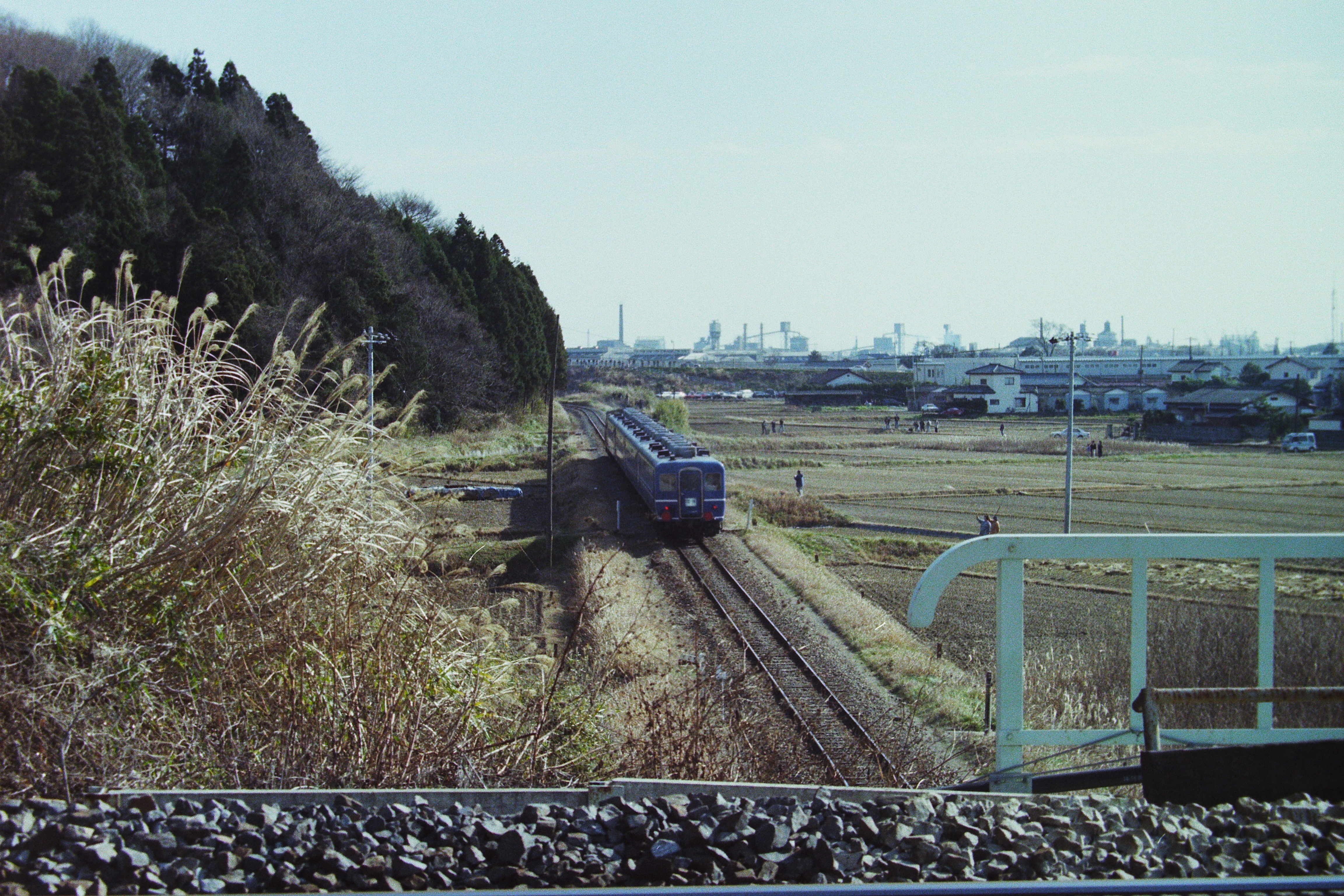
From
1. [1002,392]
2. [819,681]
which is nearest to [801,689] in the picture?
[819,681]

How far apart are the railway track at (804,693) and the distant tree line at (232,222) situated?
176 inches

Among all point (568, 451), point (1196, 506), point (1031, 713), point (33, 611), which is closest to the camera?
point (33, 611)

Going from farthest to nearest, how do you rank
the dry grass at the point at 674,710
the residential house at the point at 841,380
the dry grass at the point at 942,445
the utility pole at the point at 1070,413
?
the residential house at the point at 841,380, the dry grass at the point at 942,445, the utility pole at the point at 1070,413, the dry grass at the point at 674,710

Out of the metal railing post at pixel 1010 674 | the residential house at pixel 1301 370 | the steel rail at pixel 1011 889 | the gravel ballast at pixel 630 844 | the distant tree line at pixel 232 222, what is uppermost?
the distant tree line at pixel 232 222

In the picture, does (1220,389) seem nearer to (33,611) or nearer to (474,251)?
(474,251)

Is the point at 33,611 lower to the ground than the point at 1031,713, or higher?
higher

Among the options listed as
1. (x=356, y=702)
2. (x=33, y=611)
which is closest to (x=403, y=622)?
(x=356, y=702)

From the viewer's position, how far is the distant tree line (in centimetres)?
2111

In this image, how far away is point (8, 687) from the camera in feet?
12.1

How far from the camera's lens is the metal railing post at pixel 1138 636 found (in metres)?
3.57

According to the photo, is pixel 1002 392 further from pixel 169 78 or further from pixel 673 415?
pixel 169 78

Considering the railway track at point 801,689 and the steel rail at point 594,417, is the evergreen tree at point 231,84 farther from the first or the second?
the railway track at point 801,689

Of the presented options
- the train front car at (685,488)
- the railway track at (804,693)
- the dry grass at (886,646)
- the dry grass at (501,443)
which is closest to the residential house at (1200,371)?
the dry grass at (501,443)

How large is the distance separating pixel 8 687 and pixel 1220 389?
1729 inches
